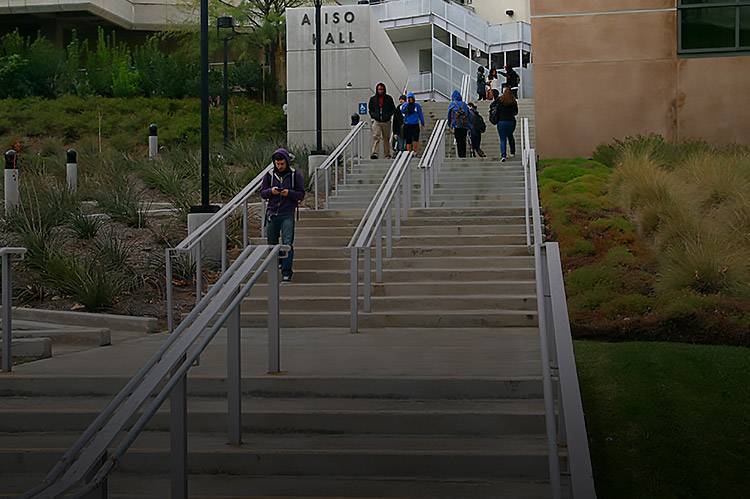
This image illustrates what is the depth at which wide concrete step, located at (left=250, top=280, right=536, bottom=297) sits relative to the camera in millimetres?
12039

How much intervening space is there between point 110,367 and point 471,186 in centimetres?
1072

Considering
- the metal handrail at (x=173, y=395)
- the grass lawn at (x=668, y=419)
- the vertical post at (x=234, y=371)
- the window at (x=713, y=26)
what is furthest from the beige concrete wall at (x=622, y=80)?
the vertical post at (x=234, y=371)

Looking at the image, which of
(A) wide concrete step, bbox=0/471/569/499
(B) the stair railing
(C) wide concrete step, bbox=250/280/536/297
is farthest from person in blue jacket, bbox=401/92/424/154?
(A) wide concrete step, bbox=0/471/569/499

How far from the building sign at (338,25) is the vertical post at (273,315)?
18642 mm

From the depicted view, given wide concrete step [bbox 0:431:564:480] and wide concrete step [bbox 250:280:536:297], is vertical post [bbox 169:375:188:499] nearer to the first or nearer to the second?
wide concrete step [bbox 0:431:564:480]

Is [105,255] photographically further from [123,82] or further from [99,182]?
[123,82]

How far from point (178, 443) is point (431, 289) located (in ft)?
24.2

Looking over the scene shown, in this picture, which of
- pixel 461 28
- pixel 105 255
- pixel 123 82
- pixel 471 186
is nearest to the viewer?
pixel 105 255

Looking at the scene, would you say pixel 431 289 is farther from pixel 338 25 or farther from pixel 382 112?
pixel 338 25

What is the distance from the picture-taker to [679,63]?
847 inches

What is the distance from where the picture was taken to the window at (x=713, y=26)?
21172 millimetres

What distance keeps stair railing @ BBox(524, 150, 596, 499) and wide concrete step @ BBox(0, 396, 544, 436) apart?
454 mm

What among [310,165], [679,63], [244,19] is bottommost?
Result: [310,165]

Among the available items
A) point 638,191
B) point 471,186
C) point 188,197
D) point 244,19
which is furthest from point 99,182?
point 244,19
